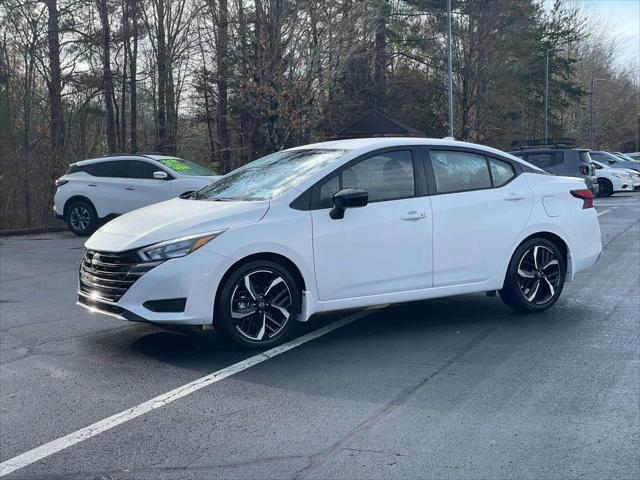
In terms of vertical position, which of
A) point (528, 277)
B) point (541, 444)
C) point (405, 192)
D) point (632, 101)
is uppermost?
point (632, 101)

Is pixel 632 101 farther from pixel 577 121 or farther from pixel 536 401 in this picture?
pixel 536 401

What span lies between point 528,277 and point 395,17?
110 ft

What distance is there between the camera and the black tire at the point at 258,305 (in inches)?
242

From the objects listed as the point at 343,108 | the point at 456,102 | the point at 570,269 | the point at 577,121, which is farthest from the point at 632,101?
the point at 570,269

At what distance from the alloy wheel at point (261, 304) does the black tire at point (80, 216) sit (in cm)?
1161

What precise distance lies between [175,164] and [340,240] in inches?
451

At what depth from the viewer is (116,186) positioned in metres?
17.0

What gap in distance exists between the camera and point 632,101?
73.4m

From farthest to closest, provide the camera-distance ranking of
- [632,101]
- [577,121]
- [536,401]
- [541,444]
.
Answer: [632,101] < [577,121] < [536,401] < [541,444]

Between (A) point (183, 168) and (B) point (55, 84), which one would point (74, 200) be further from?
(B) point (55, 84)

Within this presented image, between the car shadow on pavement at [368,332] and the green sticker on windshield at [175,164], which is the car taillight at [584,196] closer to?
the car shadow on pavement at [368,332]

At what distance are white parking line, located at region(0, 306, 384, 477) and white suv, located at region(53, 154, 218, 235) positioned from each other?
411 inches

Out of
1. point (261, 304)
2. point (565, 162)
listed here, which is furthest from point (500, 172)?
point (565, 162)

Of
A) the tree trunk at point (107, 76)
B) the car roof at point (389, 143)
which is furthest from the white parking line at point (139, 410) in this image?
the tree trunk at point (107, 76)
